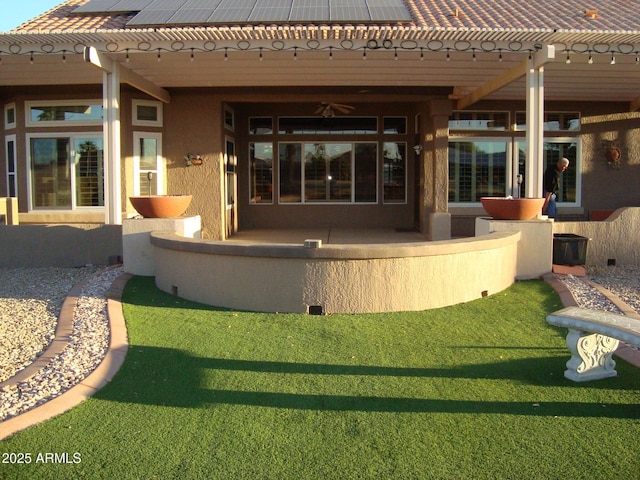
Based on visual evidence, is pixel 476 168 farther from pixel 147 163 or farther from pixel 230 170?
pixel 147 163

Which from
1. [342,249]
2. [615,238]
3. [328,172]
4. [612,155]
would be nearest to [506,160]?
[612,155]

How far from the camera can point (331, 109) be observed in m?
14.1

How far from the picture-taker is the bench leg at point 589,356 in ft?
16.1

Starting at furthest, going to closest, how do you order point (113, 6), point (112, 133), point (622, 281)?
point (113, 6) < point (112, 133) < point (622, 281)

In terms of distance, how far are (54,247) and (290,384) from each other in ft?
23.6

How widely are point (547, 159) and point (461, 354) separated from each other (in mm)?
10051

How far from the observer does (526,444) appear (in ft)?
12.8

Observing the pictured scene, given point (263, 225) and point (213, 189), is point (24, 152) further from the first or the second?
point (263, 225)

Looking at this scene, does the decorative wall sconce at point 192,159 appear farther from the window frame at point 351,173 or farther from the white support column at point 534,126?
the white support column at point 534,126

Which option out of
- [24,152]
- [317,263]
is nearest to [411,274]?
[317,263]

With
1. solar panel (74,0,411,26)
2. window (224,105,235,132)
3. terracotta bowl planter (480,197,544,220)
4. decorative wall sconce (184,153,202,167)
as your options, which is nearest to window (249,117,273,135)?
window (224,105,235,132)

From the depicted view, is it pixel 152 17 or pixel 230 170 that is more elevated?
pixel 152 17

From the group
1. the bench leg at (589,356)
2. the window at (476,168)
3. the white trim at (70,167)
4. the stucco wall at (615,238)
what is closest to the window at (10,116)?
the white trim at (70,167)

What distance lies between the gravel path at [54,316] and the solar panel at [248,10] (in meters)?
4.37
